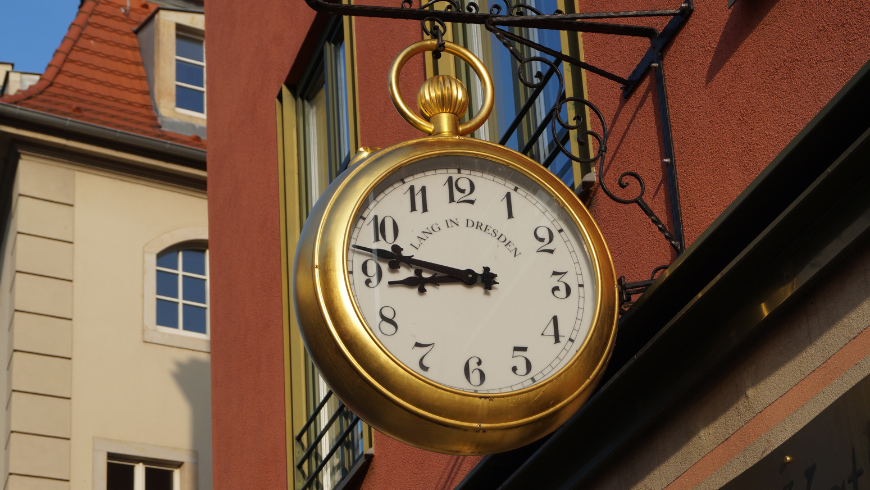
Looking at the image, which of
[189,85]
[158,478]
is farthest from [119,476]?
[189,85]

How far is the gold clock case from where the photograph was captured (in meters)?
3.62

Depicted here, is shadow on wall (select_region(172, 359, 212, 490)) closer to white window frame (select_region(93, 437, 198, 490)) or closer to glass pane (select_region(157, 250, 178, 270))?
→ white window frame (select_region(93, 437, 198, 490))

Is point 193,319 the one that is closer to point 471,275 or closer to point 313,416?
point 313,416

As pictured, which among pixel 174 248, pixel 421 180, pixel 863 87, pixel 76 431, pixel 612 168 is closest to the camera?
pixel 863 87

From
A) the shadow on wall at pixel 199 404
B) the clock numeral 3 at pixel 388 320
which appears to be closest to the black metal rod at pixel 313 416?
the clock numeral 3 at pixel 388 320

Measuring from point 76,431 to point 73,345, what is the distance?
3.80 ft

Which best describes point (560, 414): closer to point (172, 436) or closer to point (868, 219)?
point (868, 219)

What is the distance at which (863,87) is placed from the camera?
11.2ft

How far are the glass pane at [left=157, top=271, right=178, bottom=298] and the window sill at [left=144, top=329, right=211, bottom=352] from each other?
65 centimetres

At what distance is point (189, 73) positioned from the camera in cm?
1897

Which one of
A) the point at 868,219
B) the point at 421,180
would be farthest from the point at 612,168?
the point at 868,219

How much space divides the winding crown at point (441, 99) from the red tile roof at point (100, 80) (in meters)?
13.3

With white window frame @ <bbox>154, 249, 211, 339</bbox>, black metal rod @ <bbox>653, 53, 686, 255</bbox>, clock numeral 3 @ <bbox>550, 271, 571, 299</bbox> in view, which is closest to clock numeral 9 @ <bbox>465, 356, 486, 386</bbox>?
clock numeral 3 @ <bbox>550, 271, 571, 299</bbox>

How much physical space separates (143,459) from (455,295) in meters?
12.7
